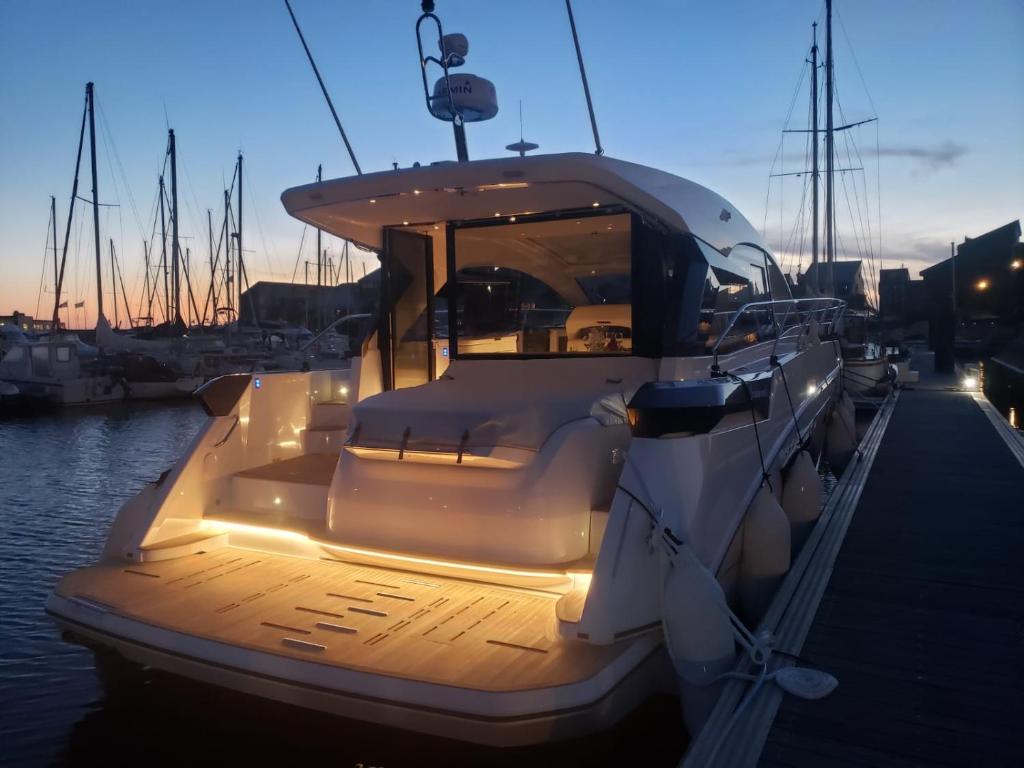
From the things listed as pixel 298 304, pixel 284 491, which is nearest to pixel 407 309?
pixel 284 491

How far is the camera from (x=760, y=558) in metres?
4.37

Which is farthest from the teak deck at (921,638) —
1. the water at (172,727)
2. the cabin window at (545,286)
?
the cabin window at (545,286)

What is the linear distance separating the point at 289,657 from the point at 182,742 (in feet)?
3.55

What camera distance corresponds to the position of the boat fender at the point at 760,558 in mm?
4355

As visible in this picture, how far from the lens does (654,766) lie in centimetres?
345

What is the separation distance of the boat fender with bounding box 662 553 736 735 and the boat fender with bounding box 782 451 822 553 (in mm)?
2932

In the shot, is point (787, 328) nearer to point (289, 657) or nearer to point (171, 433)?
point (289, 657)

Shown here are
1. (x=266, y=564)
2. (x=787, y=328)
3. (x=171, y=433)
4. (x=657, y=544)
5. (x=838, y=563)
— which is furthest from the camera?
(x=171, y=433)

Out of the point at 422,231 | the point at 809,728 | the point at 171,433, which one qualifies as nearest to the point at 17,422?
the point at 171,433

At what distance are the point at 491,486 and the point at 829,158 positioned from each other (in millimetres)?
19343

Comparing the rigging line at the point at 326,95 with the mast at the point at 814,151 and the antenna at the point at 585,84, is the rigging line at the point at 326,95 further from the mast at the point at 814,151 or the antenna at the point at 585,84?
the mast at the point at 814,151

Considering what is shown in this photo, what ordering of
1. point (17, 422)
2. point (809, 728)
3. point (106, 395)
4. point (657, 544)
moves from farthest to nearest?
point (106, 395) < point (17, 422) < point (657, 544) < point (809, 728)

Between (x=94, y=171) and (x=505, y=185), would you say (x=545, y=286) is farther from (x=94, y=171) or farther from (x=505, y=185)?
(x=94, y=171)

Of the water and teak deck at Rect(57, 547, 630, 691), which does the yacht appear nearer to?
teak deck at Rect(57, 547, 630, 691)
